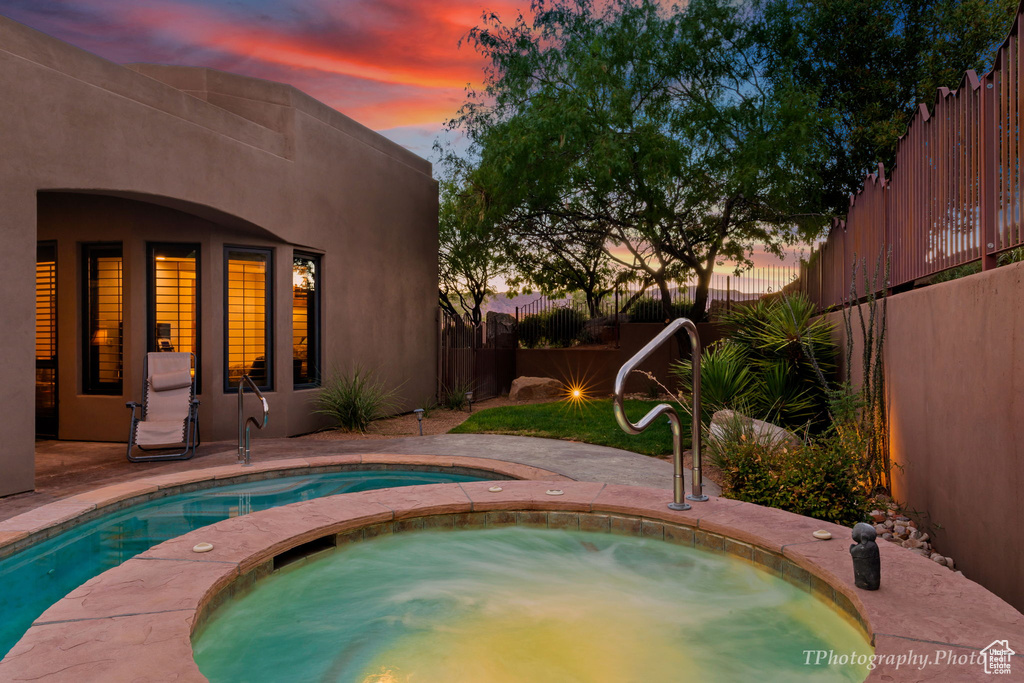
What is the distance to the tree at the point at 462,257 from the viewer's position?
14984 mm

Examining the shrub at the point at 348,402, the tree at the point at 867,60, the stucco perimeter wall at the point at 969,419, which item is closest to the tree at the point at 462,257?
the shrub at the point at 348,402

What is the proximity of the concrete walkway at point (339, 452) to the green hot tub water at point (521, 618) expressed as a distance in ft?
4.40

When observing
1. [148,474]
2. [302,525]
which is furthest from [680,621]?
[148,474]

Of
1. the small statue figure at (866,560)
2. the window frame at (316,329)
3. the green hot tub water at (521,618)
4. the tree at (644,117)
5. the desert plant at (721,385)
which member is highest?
the tree at (644,117)

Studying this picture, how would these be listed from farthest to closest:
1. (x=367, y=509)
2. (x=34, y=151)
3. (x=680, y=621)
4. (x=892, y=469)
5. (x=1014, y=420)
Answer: (x=34, y=151) < (x=892, y=469) < (x=367, y=509) < (x=680, y=621) < (x=1014, y=420)

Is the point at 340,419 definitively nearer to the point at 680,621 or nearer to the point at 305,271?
the point at 305,271

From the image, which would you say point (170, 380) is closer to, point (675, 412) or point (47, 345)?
point (47, 345)

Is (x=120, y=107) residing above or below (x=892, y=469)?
above

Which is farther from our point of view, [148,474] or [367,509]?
[148,474]

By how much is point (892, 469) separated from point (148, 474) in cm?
640

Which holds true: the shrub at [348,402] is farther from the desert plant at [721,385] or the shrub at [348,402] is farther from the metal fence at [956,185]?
the metal fence at [956,185]

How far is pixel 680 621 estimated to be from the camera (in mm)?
3305

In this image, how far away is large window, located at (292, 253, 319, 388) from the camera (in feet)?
29.6

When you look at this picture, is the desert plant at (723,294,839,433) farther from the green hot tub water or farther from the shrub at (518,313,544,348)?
the shrub at (518,313,544,348)
